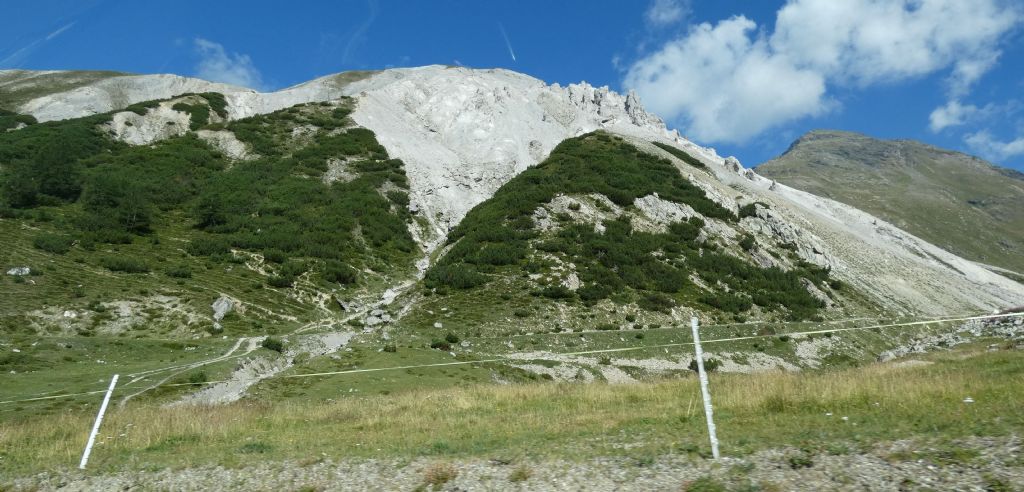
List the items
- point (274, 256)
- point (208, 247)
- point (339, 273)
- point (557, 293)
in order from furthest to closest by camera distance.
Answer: point (274, 256), point (208, 247), point (339, 273), point (557, 293)

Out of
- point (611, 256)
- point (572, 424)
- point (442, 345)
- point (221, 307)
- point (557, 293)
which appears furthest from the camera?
point (611, 256)

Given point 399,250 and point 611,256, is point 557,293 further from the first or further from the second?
point 399,250

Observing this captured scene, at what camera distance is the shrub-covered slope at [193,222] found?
4628 cm

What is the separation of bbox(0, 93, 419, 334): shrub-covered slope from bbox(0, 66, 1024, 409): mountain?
351 millimetres

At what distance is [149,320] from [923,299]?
95691 mm

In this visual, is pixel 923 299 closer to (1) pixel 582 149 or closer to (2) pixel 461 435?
(1) pixel 582 149

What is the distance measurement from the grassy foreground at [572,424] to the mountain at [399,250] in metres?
9.93

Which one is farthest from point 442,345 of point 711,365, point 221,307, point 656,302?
point 656,302

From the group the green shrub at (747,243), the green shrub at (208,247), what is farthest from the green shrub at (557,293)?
the green shrub at (208,247)

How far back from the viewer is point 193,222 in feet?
241

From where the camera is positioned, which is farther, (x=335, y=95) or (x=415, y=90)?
(x=335, y=95)

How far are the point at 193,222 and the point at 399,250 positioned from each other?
28.0 meters

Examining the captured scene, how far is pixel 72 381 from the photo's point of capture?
27.7m

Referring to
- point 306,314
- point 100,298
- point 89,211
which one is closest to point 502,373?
point 306,314
